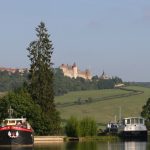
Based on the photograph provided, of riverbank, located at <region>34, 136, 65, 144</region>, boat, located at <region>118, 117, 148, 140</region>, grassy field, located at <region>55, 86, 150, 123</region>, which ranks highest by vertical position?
grassy field, located at <region>55, 86, 150, 123</region>

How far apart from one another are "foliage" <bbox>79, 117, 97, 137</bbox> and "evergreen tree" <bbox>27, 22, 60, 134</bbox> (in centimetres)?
420

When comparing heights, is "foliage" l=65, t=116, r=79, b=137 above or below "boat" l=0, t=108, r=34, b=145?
above

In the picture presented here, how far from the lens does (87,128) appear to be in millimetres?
104375

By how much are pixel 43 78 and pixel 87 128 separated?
10736 mm

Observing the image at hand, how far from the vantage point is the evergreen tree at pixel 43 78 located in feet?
352

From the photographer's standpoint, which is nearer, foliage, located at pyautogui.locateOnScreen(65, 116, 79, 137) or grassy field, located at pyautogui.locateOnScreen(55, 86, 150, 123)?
foliage, located at pyautogui.locateOnScreen(65, 116, 79, 137)

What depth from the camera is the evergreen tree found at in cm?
10744

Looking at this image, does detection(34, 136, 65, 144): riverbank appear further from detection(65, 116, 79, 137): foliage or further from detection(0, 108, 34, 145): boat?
detection(0, 108, 34, 145): boat

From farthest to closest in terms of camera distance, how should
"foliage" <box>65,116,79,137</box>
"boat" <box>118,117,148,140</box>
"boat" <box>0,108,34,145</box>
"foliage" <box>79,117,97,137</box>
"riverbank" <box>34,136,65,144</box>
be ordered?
"boat" <box>118,117,148,140</box> → "foliage" <box>79,117,97,137</box> → "foliage" <box>65,116,79,137</box> → "riverbank" <box>34,136,65,144</box> → "boat" <box>0,108,34,145</box>

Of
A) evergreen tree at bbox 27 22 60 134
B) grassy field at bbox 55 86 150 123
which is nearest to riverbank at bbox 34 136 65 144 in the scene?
evergreen tree at bbox 27 22 60 134


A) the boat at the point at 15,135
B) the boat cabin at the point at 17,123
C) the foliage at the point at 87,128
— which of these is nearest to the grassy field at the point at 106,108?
the foliage at the point at 87,128

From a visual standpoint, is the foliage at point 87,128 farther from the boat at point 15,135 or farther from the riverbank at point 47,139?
the boat at point 15,135

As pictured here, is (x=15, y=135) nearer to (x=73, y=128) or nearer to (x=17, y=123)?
(x=17, y=123)

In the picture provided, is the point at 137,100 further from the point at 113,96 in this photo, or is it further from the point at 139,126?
the point at 139,126
